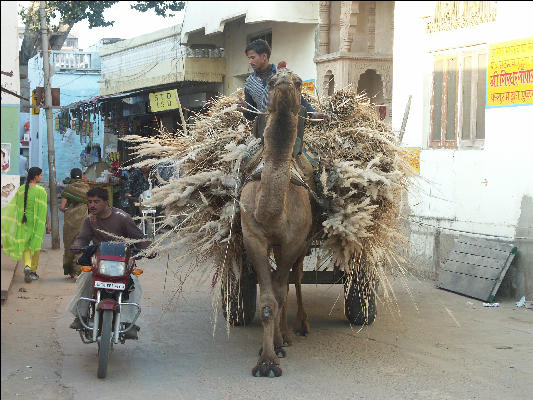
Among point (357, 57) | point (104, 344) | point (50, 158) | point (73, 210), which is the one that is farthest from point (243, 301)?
point (50, 158)

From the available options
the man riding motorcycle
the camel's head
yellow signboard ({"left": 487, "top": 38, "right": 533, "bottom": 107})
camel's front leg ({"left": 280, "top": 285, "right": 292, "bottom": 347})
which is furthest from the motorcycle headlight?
yellow signboard ({"left": 487, "top": 38, "right": 533, "bottom": 107})

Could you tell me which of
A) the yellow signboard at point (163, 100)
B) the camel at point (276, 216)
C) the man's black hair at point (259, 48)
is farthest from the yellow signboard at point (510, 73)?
the yellow signboard at point (163, 100)

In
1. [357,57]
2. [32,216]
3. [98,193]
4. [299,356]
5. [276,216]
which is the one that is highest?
[357,57]

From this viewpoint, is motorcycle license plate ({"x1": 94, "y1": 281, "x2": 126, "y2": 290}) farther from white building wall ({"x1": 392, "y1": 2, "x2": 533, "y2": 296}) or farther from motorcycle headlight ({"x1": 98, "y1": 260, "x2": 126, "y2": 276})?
white building wall ({"x1": 392, "y1": 2, "x2": 533, "y2": 296})

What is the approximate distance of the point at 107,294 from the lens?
5703mm

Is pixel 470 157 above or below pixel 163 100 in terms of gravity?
below

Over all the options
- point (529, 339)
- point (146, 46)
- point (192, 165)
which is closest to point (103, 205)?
point (192, 165)

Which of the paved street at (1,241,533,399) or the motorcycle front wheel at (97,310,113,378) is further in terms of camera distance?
the motorcycle front wheel at (97,310,113,378)

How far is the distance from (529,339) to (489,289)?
6.23 feet

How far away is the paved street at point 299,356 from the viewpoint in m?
5.11

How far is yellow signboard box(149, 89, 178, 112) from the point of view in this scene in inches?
722

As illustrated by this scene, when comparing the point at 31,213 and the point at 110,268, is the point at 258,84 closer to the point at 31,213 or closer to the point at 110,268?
the point at 110,268

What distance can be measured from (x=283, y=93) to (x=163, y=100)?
13.8 m

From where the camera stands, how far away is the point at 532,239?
852 cm
